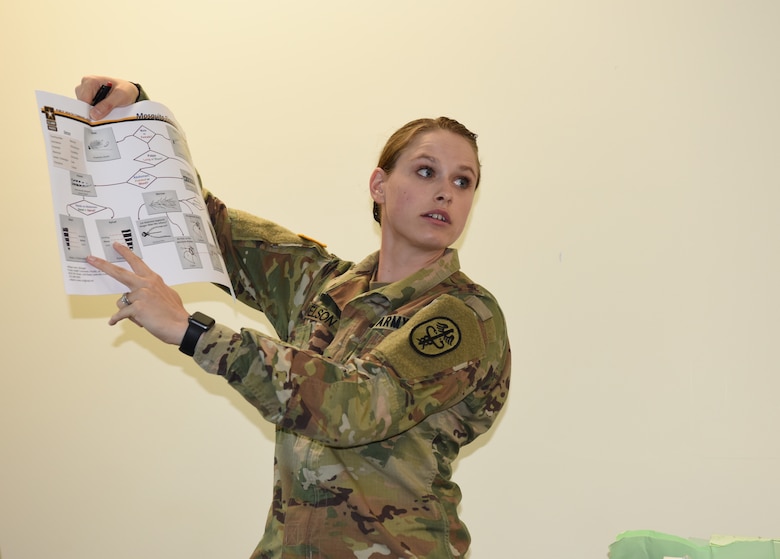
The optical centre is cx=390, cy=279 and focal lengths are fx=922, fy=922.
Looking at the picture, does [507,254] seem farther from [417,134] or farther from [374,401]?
[374,401]

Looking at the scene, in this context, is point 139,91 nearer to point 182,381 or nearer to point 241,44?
point 241,44

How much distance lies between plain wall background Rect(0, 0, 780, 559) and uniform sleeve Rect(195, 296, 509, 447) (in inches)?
25.7

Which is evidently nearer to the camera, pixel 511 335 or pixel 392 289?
pixel 392 289

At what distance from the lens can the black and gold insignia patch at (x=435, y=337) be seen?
135 cm

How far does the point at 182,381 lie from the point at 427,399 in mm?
1230

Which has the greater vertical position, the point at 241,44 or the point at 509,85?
the point at 241,44

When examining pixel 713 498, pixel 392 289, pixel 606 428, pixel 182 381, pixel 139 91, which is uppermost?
pixel 139 91

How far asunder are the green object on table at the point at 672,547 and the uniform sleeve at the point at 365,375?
508 mm

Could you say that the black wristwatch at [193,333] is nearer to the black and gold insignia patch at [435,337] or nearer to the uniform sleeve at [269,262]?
the black and gold insignia patch at [435,337]

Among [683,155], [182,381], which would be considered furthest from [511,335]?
[182,381]

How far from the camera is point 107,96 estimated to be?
4.85 feet

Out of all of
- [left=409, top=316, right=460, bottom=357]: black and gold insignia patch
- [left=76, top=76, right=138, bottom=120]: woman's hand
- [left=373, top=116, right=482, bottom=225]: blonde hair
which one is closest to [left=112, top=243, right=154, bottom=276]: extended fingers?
[left=76, top=76, right=138, bottom=120]: woman's hand

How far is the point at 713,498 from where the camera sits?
1881 millimetres

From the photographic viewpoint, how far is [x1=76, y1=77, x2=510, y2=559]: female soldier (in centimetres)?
125
